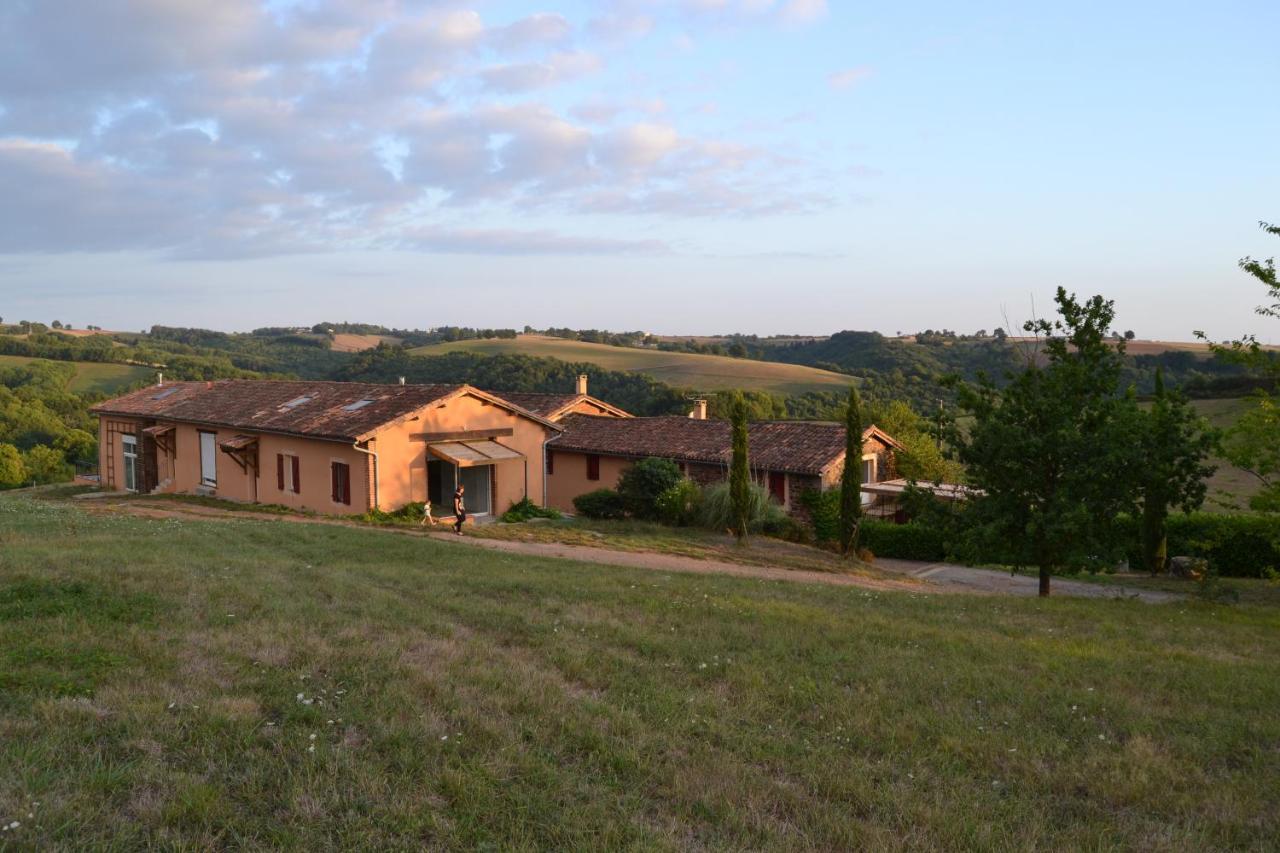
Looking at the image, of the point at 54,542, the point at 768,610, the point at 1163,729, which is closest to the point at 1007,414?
the point at 768,610

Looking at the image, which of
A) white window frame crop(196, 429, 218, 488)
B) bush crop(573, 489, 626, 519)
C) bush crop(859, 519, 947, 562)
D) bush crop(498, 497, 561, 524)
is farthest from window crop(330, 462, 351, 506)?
bush crop(859, 519, 947, 562)

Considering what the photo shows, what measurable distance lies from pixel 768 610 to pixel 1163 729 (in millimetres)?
5091

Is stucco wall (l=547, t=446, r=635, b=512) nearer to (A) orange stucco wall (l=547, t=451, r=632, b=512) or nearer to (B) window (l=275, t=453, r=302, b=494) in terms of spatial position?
(A) orange stucco wall (l=547, t=451, r=632, b=512)

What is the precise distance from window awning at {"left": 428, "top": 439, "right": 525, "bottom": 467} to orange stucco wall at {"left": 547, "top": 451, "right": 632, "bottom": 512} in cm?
558

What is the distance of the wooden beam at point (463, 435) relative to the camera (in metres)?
26.4

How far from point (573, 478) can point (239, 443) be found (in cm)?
1270

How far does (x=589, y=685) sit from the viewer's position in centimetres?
695

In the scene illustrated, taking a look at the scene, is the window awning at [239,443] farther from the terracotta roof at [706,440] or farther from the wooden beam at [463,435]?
the terracotta roof at [706,440]

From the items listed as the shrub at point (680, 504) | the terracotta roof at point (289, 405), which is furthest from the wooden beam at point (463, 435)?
the shrub at point (680, 504)

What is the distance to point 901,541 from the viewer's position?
84.9 ft

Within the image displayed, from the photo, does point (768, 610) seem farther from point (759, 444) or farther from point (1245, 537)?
point (759, 444)

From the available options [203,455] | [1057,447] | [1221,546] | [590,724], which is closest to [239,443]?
[203,455]

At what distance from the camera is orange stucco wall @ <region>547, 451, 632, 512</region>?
33147 mm

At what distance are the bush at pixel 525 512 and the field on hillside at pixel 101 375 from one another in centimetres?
6223
